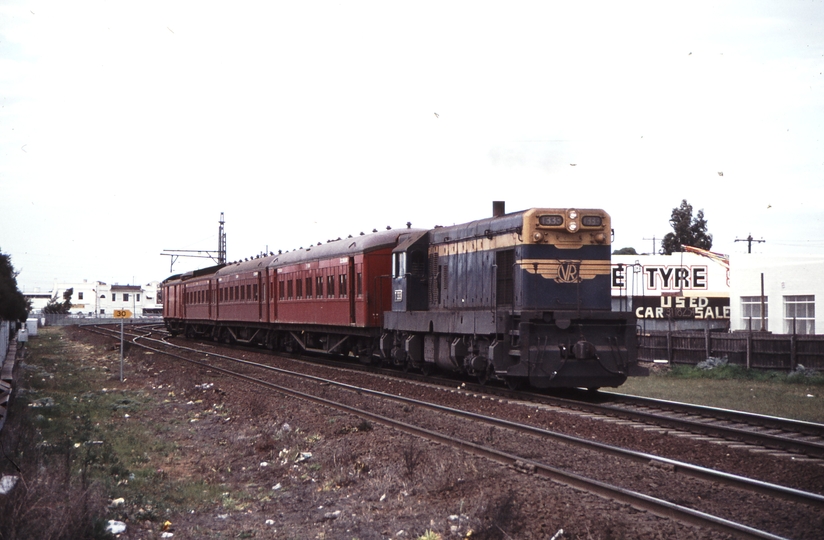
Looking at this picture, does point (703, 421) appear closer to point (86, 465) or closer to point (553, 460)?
point (553, 460)

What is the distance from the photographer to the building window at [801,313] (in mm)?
33250

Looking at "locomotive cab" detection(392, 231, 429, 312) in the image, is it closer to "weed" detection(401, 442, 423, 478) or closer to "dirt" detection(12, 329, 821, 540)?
"dirt" detection(12, 329, 821, 540)

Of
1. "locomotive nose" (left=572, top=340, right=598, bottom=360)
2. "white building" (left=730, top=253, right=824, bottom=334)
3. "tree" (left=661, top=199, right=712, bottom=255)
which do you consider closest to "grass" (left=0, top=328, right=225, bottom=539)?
"locomotive nose" (left=572, top=340, right=598, bottom=360)

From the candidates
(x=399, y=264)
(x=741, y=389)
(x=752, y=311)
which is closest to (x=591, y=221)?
(x=399, y=264)

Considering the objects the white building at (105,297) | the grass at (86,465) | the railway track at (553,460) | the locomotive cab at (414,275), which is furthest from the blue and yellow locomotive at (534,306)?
the white building at (105,297)

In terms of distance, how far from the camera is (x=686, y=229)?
282 feet

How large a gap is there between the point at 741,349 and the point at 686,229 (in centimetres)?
6720

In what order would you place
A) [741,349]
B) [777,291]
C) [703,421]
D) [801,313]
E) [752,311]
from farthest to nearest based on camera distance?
[752,311] < [777,291] < [801,313] < [741,349] < [703,421]

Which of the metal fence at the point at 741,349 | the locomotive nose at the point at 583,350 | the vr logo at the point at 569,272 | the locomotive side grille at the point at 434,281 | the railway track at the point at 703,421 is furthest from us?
the metal fence at the point at 741,349

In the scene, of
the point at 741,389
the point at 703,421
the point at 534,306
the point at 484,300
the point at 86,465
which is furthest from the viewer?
the point at 741,389

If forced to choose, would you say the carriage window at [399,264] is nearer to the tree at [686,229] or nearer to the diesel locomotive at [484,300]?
the diesel locomotive at [484,300]

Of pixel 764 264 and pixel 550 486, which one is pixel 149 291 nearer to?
pixel 764 264

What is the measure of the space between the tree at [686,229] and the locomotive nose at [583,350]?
76.3 metres

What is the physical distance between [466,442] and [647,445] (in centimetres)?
236
